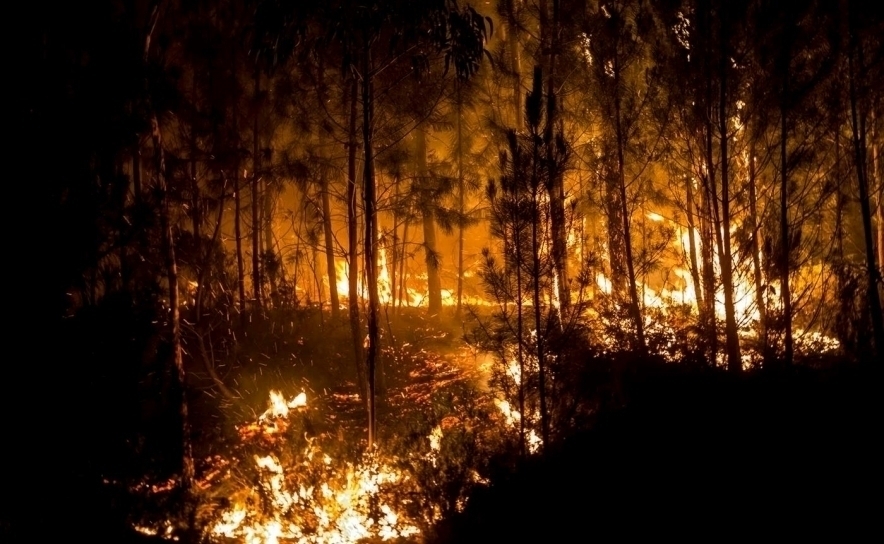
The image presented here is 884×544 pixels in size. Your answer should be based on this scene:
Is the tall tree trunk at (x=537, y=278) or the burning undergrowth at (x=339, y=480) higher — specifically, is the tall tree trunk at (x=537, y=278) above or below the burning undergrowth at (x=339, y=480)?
above

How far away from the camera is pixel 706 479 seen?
614cm

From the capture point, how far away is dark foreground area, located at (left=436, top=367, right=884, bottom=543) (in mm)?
5598

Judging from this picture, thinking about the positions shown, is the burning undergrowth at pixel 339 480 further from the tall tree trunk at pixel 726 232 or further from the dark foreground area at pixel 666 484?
the tall tree trunk at pixel 726 232

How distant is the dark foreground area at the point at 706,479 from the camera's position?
560 cm

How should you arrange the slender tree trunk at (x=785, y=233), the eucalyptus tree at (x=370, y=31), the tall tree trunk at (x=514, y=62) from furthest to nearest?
1. the tall tree trunk at (x=514, y=62)
2. the slender tree trunk at (x=785, y=233)
3. the eucalyptus tree at (x=370, y=31)

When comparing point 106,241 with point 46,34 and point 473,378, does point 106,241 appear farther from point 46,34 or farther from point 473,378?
point 473,378

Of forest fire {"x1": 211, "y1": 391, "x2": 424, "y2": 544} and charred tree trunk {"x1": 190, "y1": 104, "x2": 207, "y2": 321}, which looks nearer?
forest fire {"x1": 211, "y1": 391, "x2": 424, "y2": 544}

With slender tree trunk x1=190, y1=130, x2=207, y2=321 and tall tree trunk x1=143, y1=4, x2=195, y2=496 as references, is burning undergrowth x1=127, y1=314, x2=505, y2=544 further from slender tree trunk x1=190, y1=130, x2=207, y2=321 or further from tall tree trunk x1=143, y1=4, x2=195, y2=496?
slender tree trunk x1=190, y1=130, x2=207, y2=321

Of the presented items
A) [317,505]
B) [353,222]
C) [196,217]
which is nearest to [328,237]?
[353,222]

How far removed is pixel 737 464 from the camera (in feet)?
20.6

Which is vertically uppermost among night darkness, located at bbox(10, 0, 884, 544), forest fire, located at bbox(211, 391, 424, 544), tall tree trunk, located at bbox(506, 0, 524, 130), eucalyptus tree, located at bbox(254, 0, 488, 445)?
tall tree trunk, located at bbox(506, 0, 524, 130)

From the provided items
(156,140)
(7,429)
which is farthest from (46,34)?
(7,429)

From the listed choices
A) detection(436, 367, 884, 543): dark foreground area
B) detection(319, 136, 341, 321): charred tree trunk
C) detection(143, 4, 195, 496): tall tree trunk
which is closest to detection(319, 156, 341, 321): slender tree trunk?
detection(319, 136, 341, 321): charred tree trunk

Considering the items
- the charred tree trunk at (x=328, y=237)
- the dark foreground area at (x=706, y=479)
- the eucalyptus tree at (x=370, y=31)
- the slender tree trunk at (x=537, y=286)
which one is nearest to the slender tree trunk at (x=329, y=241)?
the charred tree trunk at (x=328, y=237)
